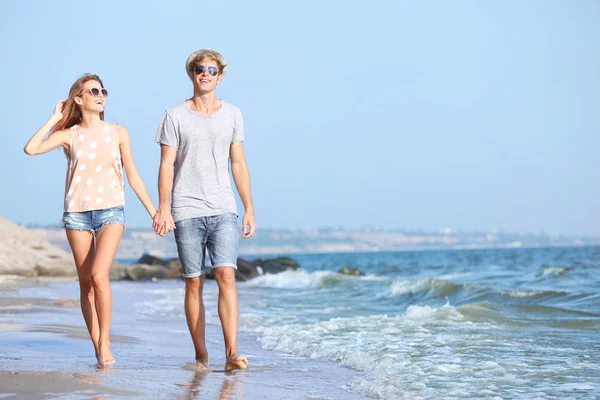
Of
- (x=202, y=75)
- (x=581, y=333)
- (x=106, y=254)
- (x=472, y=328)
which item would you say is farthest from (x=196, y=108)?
(x=581, y=333)

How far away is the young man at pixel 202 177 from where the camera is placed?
18.6 feet

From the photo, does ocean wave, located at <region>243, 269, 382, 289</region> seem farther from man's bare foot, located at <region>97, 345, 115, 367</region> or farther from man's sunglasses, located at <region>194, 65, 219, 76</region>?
man's sunglasses, located at <region>194, 65, 219, 76</region>

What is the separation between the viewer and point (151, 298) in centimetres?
1697

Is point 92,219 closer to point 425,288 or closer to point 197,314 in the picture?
point 197,314

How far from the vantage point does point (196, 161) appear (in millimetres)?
5672

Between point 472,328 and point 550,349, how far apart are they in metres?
1.94

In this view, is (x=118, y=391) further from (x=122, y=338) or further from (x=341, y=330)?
(x=341, y=330)

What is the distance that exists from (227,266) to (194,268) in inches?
9.2

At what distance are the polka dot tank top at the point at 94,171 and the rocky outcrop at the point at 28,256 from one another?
51.0ft

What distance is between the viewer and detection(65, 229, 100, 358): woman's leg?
5.65 m

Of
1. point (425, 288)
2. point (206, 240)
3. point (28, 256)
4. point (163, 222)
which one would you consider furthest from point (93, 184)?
point (28, 256)

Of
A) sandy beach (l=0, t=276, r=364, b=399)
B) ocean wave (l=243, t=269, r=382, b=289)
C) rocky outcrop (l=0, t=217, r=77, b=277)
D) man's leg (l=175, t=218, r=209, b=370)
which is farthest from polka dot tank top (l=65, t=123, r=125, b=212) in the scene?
ocean wave (l=243, t=269, r=382, b=289)

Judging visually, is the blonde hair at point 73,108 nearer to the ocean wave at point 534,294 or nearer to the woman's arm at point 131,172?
the woman's arm at point 131,172

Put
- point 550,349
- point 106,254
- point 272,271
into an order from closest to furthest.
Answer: point 106,254
point 550,349
point 272,271
